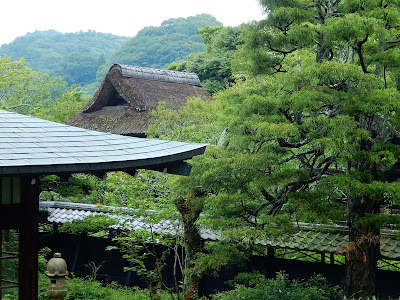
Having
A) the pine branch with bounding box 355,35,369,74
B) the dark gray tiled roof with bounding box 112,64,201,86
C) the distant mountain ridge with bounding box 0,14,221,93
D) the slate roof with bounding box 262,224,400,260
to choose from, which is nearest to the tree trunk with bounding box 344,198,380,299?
the slate roof with bounding box 262,224,400,260

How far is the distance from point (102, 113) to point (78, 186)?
9.37 metres

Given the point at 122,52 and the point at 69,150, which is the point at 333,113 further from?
the point at 122,52

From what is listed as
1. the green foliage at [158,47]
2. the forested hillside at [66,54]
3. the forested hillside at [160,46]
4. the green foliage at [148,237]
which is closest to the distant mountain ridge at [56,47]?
the forested hillside at [66,54]

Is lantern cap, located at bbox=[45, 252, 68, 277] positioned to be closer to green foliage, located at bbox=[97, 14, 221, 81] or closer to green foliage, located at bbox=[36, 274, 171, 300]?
green foliage, located at bbox=[36, 274, 171, 300]

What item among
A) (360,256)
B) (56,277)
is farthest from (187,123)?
(56,277)

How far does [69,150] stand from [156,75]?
18.2m

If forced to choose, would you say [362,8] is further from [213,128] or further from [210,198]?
[213,128]

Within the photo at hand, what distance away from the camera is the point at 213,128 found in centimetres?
1456

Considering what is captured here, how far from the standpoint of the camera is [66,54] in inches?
2527

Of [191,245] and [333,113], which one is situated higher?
[333,113]

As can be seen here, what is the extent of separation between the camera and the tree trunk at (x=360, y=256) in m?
7.96

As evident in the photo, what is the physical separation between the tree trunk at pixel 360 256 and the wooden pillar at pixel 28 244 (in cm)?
438

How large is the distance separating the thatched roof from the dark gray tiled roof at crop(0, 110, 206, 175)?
Result: 13.2 metres

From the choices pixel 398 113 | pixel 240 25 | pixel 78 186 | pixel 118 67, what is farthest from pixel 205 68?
pixel 398 113
